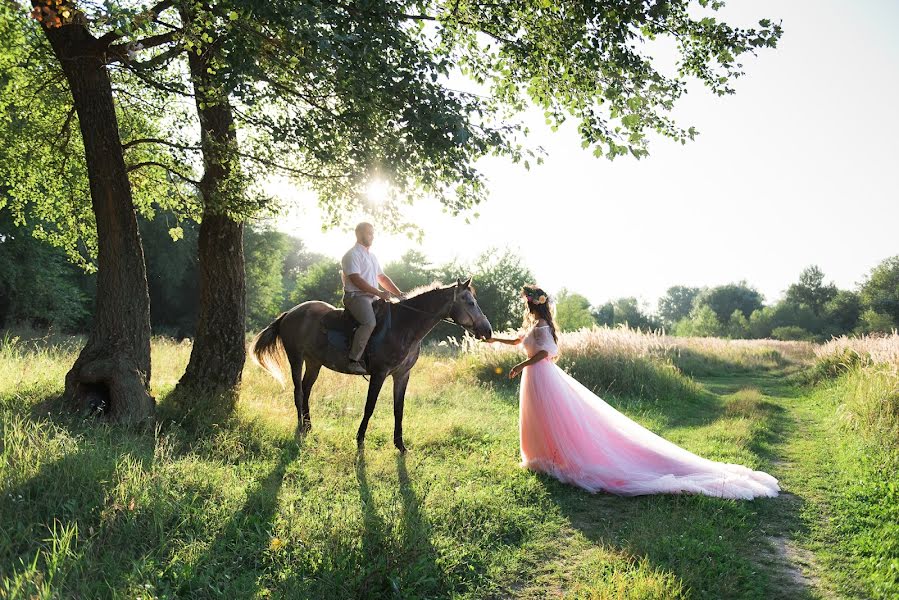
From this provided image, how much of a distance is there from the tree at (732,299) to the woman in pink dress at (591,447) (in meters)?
105

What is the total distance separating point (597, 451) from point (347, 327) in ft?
12.3

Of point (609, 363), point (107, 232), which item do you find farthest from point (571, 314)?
point (107, 232)

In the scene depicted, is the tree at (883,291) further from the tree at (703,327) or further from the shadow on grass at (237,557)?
the shadow on grass at (237,557)

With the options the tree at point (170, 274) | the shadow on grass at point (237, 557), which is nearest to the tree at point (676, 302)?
the tree at point (170, 274)

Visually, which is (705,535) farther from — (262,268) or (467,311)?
(262,268)

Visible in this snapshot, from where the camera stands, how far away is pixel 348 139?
22.0 ft

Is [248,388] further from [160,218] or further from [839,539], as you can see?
[160,218]

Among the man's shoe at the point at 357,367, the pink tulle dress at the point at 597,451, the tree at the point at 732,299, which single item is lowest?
the pink tulle dress at the point at 597,451

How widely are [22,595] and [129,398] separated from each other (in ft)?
14.1

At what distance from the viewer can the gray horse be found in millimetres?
7320

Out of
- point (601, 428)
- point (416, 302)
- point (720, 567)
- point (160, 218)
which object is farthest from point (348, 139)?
point (160, 218)

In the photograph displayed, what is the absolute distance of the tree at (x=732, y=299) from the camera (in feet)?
336

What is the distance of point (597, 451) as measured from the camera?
6531 millimetres

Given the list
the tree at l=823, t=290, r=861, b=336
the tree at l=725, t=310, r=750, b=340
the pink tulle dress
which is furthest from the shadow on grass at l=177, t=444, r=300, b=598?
the tree at l=725, t=310, r=750, b=340
